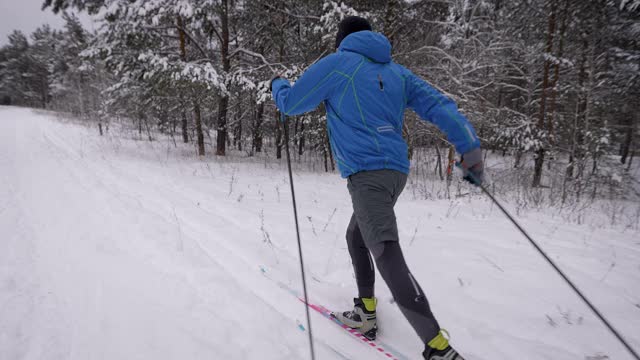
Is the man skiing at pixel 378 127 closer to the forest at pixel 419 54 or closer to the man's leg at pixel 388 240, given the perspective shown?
the man's leg at pixel 388 240

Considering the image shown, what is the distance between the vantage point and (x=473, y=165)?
5.69ft

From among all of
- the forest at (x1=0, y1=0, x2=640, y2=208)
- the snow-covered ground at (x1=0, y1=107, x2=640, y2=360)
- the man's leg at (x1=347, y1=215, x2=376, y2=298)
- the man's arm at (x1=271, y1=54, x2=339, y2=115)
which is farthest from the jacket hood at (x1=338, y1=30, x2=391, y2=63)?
the forest at (x1=0, y1=0, x2=640, y2=208)

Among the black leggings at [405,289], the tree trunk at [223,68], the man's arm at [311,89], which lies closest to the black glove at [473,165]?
the black leggings at [405,289]

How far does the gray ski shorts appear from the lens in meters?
1.80

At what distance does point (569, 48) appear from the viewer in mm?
13133

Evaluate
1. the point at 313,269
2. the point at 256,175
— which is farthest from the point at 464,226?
the point at 256,175

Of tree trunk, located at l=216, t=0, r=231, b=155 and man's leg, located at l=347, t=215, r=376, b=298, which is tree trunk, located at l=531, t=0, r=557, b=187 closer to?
tree trunk, located at l=216, t=0, r=231, b=155

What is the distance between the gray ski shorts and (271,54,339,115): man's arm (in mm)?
563

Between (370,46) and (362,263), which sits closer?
(370,46)

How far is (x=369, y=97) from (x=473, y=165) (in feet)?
2.37

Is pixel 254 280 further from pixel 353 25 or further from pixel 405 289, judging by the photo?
pixel 353 25

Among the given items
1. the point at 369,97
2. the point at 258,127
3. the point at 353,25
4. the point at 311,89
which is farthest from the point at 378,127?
the point at 258,127

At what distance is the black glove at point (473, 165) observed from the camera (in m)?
1.71

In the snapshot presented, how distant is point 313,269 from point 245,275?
0.70 m
